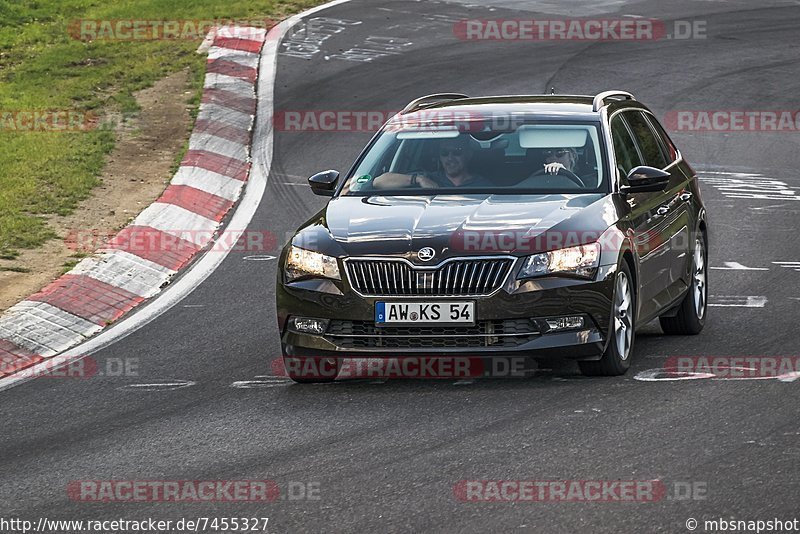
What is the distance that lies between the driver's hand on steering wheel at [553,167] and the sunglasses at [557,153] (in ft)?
0.24

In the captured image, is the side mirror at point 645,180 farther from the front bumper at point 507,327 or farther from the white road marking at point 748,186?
the white road marking at point 748,186

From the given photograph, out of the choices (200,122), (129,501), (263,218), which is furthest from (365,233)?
(200,122)

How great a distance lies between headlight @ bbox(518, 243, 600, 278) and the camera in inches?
336

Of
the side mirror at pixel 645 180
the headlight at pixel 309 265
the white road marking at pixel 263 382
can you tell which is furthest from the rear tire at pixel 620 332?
the white road marking at pixel 263 382

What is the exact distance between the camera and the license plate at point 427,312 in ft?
27.9

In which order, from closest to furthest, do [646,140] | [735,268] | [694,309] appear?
[694,309], [646,140], [735,268]

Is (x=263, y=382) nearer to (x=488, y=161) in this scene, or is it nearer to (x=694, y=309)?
(x=488, y=161)

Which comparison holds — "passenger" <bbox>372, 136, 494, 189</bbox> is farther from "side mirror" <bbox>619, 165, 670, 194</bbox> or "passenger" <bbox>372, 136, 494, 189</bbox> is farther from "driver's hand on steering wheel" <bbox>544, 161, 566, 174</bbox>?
"side mirror" <bbox>619, 165, 670, 194</bbox>

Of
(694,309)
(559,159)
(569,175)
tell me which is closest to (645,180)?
(569,175)

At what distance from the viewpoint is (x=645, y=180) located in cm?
941

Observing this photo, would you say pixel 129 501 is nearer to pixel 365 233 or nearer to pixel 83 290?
pixel 365 233

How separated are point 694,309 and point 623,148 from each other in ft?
4.29

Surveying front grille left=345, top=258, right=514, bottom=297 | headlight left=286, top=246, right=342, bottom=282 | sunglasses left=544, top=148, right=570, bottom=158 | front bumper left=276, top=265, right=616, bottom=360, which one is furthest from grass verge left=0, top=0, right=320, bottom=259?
front grille left=345, top=258, right=514, bottom=297

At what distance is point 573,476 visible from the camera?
21.7 ft
